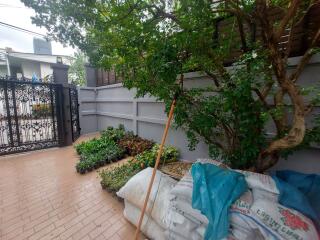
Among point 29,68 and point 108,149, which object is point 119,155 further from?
point 29,68

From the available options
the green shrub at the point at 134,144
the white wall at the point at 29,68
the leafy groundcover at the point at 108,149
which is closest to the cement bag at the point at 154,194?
the leafy groundcover at the point at 108,149

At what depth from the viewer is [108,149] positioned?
5051 mm

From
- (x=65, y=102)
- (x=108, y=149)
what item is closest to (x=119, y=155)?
(x=108, y=149)

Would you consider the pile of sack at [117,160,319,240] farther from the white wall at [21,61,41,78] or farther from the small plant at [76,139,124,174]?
the white wall at [21,61,41,78]

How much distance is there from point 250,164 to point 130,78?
224 centimetres

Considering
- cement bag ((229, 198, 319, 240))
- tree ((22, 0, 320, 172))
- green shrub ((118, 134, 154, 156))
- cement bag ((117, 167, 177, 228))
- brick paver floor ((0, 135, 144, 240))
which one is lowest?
brick paver floor ((0, 135, 144, 240))

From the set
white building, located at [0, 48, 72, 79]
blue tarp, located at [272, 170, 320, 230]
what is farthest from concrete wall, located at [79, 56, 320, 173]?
white building, located at [0, 48, 72, 79]

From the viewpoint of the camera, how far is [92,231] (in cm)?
234

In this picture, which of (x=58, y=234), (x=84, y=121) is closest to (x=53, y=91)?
(x=84, y=121)

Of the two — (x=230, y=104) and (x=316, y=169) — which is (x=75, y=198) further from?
(x=316, y=169)

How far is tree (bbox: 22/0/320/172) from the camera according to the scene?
1.92m

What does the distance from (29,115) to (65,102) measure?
1140 mm

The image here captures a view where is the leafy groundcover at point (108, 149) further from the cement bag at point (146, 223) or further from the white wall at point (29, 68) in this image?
the white wall at point (29, 68)

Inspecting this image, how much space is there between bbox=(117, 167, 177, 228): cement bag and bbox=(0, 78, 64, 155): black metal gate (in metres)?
4.94
